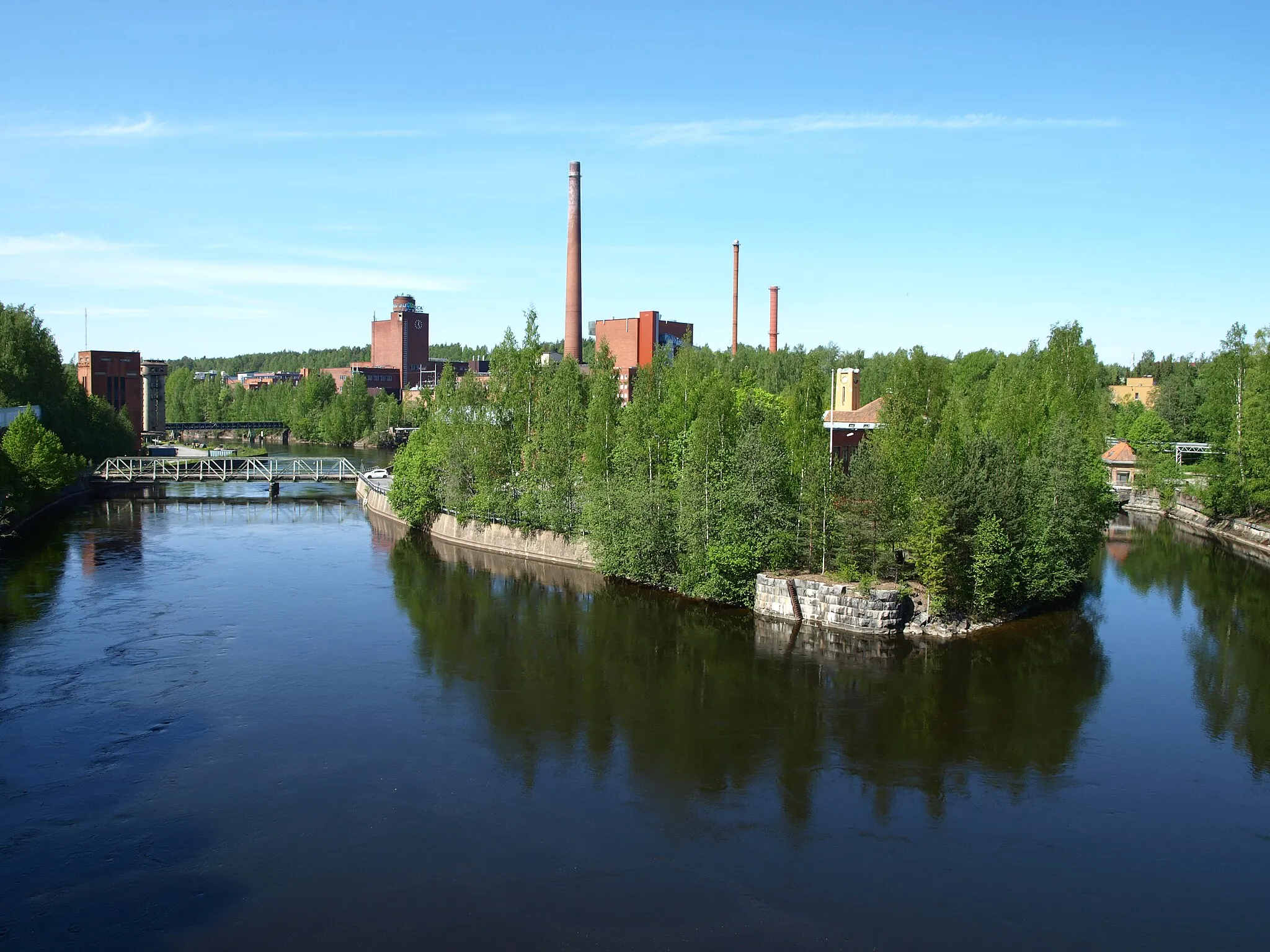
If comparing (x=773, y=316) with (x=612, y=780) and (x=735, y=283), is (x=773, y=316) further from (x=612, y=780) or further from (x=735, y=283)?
(x=612, y=780)

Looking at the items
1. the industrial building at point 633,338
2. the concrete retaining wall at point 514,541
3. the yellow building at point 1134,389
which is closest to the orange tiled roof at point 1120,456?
the industrial building at point 633,338

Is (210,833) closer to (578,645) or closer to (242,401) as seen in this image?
(578,645)

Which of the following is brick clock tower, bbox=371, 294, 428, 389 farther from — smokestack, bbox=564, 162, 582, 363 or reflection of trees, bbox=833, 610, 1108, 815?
reflection of trees, bbox=833, 610, 1108, 815

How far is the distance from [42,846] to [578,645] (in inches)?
596

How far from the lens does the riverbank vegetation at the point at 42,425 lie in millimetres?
48500

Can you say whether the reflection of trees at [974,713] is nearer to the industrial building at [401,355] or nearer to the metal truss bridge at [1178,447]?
the metal truss bridge at [1178,447]

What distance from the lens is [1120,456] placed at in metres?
68.4

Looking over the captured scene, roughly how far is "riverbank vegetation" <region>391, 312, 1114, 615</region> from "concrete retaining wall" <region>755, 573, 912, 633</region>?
1029 mm

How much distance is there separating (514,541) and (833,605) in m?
18.5

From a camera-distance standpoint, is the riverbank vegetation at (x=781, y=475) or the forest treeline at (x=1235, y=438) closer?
the riverbank vegetation at (x=781, y=475)

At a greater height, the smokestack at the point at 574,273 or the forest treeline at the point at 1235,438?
the smokestack at the point at 574,273

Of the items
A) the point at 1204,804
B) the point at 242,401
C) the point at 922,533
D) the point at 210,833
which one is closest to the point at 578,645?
the point at 922,533

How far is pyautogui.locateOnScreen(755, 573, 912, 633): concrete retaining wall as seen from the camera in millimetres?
29391

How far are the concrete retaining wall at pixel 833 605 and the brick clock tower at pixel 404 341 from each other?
105 meters
